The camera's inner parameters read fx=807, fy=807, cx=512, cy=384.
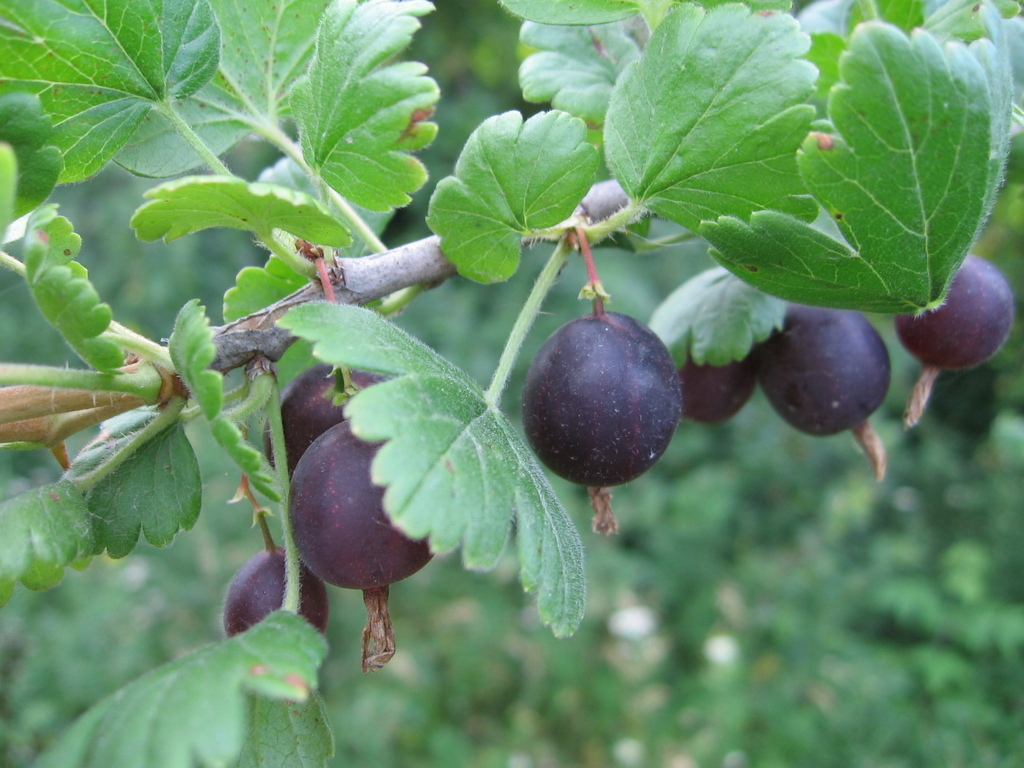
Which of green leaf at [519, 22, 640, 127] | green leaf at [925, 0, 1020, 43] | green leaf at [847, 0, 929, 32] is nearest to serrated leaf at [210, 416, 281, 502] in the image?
green leaf at [519, 22, 640, 127]

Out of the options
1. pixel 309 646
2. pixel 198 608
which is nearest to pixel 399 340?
pixel 309 646

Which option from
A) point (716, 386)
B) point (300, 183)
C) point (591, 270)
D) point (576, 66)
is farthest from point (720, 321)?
point (300, 183)

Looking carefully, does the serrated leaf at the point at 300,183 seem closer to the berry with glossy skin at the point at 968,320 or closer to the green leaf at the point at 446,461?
the green leaf at the point at 446,461

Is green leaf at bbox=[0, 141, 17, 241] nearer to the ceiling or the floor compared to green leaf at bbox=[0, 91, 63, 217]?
nearer to the ceiling

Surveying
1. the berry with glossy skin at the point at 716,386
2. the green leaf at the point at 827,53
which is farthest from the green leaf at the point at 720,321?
the green leaf at the point at 827,53

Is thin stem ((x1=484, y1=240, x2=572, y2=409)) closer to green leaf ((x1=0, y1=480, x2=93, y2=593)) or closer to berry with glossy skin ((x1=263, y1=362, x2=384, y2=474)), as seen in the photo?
berry with glossy skin ((x1=263, y1=362, x2=384, y2=474))

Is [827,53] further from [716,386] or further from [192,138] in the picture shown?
[192,138]
